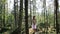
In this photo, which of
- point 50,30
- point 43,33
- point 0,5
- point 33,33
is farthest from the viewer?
point 0,5

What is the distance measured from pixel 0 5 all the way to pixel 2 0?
2.11 m

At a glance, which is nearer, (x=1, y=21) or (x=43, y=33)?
(x=43, y=33)

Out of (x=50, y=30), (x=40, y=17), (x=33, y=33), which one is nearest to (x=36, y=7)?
(x=40, y=17)

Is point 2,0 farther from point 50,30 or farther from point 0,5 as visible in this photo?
point 50,30

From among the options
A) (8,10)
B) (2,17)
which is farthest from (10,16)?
(2,17)

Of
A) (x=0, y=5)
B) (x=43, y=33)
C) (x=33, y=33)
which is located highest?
(x=0, y=5)

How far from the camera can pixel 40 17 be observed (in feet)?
92.1

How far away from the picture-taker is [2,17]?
24.6m

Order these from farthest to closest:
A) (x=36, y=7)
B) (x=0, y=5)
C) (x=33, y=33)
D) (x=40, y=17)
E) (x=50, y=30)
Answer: (x=40, y=17) < (x=0, y=5) < (x=36, y=7) < (x=50, y=30) < (x=33, y=33)

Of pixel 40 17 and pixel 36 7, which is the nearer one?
pixel 36 7

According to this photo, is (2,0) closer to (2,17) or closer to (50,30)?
(2,17)

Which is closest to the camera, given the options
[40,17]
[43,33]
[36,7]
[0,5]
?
[43,33]

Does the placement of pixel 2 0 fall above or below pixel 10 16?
above

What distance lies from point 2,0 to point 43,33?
1060 centimetres
